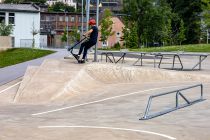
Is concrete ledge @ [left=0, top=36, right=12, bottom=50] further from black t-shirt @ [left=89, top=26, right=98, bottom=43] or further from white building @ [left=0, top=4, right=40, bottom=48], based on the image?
black t-shirt @ [left=89, top=26, right=98, bottom=43]

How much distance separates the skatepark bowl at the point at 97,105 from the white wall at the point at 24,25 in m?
52.0

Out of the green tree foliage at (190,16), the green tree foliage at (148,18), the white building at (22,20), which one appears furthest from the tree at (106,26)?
the green tree foliage at (190,16)

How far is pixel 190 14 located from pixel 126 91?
79.5m

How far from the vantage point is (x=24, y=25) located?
72062 millimetres

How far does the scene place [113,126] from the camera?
1030 centimetres

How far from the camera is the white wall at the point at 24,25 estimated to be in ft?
235

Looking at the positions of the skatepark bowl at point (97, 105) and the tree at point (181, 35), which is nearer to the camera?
the skatepark bowl at point (97, 105)

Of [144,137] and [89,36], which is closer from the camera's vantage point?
[144,137]

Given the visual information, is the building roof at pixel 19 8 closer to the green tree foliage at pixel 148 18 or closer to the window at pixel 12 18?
the window at pixel 12 18

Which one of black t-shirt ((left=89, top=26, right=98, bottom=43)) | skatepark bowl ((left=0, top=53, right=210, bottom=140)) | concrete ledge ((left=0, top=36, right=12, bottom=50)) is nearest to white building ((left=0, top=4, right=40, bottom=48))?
concrete ledge ((left=0, top=36, right=12, bottom=50))

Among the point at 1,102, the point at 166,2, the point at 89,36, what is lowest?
the point at 1,102

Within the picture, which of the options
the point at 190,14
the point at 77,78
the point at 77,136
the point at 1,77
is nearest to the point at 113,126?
the point at 77,136

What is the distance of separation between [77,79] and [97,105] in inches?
130

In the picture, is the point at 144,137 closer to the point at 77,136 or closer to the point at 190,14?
the point at 77,136
